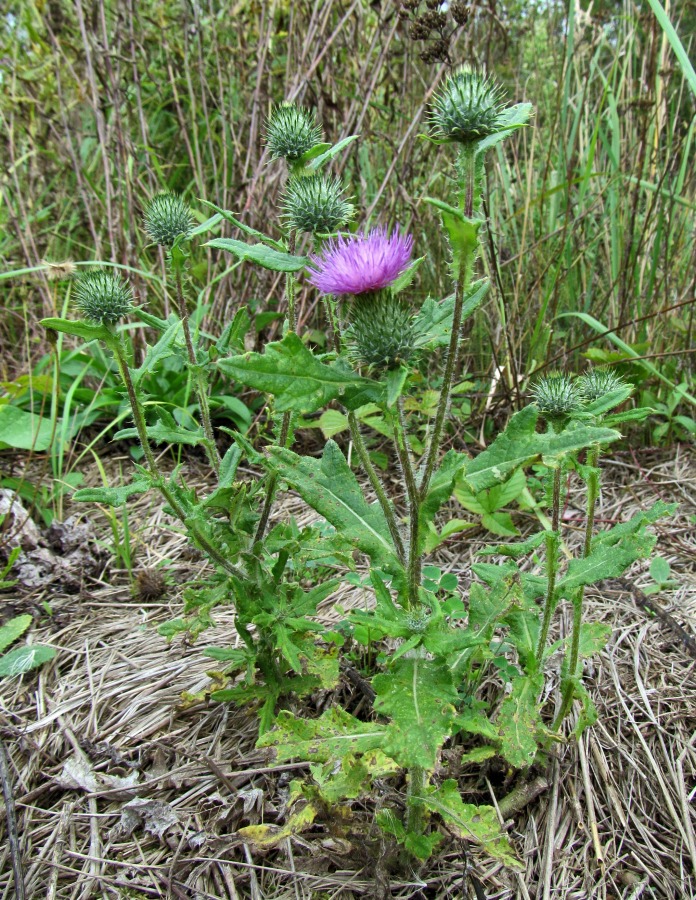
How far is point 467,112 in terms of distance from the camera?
1445mm

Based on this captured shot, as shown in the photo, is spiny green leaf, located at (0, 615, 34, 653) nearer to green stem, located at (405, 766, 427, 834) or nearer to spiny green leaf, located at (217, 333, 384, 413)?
green stem, located at (405, 766, 427, 834)

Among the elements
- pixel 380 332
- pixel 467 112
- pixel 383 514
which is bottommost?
pixel 383 514

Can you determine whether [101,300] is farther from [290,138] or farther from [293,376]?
[293,376]

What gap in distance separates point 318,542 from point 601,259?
3322 millimetres

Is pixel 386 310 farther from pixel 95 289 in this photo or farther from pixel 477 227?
pixel 95 289

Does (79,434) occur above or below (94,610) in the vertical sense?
above

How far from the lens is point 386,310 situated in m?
1.42

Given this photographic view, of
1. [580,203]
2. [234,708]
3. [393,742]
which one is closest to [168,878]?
[234,708]

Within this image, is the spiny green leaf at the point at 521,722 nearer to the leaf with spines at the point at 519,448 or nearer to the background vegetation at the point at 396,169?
the leaf with spines at the point at 519,448

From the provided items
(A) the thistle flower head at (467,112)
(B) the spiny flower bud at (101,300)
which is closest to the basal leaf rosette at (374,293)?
(A) the thistle flower head at (467,112)

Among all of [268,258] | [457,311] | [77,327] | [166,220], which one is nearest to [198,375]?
[77,327]

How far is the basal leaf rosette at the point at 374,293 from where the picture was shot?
140 centimetres

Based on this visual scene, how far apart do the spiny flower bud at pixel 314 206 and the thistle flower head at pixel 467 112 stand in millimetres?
389

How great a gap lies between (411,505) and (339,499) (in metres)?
0.21
